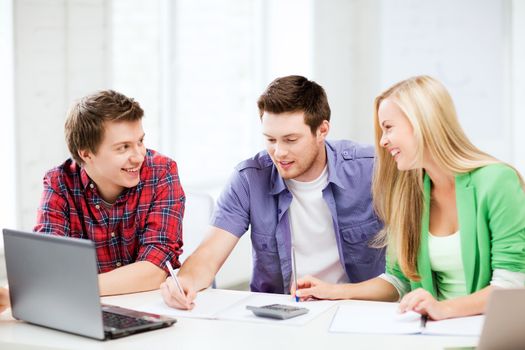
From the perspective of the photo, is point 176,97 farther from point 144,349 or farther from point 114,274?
point 144,349

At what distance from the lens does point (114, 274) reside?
214 cm

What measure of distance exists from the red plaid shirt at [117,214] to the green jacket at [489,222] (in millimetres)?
859

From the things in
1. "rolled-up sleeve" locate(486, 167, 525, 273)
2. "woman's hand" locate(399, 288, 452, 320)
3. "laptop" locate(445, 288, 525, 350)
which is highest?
"rolled-up sleeve" locate(486, 167, 525, 273)

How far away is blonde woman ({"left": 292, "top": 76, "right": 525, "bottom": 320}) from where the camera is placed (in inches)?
74.6

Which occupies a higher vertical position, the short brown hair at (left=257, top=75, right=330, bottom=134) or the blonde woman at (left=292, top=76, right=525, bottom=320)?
the short brown hair at (left=257, top=75, right=330, bottom=134)

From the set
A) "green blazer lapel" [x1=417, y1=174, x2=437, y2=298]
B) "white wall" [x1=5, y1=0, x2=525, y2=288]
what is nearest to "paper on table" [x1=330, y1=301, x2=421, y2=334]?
"green blazer lapel" [x1=417, y1=174, x2=437, y2=298]

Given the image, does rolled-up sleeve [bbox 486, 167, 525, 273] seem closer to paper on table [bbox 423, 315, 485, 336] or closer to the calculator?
paper on table [bbox 423, 315, 485, 336]

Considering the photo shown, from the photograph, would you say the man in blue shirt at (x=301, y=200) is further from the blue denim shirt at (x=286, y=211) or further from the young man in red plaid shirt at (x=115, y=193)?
the young man in red plaid shirt at (x=115, y=193)

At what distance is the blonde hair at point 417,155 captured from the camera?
1979 millimetres

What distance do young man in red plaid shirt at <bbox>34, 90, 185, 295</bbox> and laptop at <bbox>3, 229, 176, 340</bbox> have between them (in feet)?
1.32

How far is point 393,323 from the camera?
5.81ft

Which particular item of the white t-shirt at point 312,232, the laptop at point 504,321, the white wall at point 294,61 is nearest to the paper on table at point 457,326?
the laptop at point 504,321

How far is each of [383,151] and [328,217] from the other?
0.42m

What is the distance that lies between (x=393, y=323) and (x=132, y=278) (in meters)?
0.77
